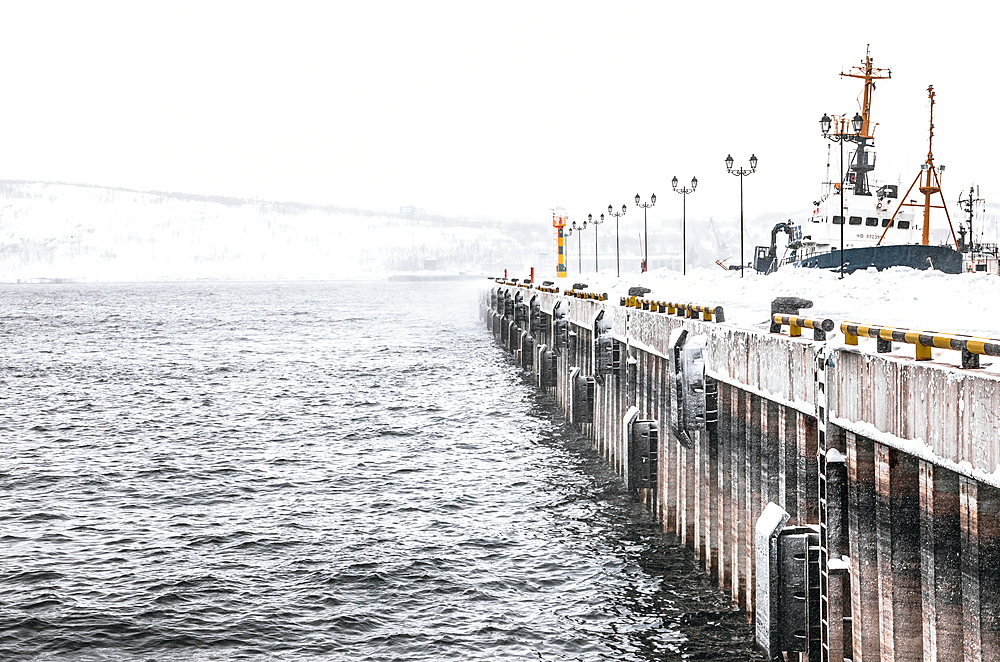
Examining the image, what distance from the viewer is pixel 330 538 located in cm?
2247

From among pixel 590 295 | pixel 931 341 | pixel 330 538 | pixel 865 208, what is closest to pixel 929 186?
pixel 865 208

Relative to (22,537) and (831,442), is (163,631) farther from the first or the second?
(831,442)

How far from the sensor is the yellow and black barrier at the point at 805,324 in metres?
11.5

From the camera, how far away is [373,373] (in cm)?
5806

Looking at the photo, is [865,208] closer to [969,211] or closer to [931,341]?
[969,211]

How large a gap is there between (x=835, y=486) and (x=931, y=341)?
231 centimetres

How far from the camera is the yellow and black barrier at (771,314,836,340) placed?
37.8 feet

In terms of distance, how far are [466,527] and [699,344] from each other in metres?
8.73

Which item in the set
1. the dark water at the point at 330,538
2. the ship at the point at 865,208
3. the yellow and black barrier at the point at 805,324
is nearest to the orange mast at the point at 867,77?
the ship at the point at 865,208

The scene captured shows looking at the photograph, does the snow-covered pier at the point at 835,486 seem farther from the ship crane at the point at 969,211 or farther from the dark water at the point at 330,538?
the ship crane at the point at 969,211

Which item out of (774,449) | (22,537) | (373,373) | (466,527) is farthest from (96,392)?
(774,449)

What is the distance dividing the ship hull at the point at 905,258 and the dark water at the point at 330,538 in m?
19.0

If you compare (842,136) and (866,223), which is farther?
(866,223)

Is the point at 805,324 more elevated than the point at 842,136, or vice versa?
the point at 842,136
